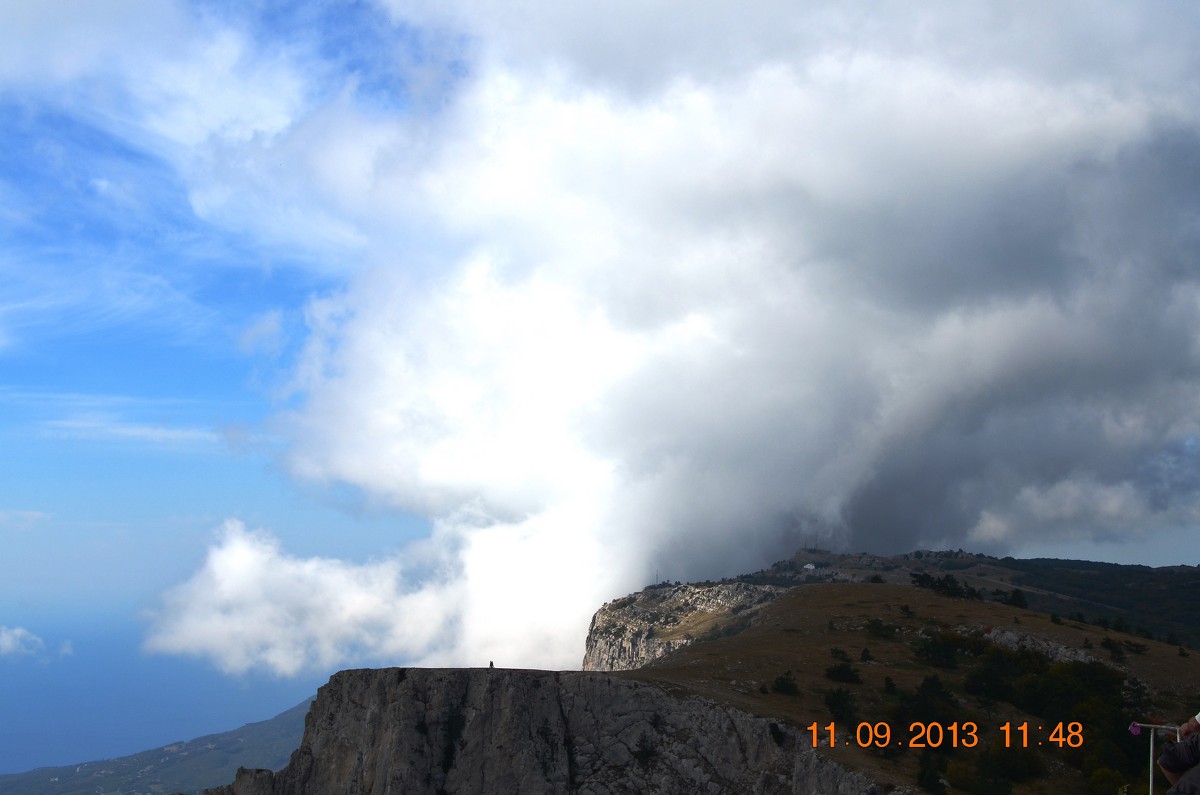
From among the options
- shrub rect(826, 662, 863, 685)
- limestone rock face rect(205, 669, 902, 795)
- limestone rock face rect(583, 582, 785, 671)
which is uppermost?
limestone rock face rect(583, 582, 785, 671)

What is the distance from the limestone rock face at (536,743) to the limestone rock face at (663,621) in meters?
69.6

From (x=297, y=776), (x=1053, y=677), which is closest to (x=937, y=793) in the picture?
(x=1053, y=677)

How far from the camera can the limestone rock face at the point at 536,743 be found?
53125 millimetres

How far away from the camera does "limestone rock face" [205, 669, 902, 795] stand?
53.1 m

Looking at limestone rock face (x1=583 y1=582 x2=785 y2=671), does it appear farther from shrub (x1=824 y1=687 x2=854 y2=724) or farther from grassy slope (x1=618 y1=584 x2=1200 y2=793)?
shrub (x1=824 y1=687 x2=854 y2=724)

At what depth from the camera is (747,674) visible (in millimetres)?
66000

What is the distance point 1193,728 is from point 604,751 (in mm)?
45640
